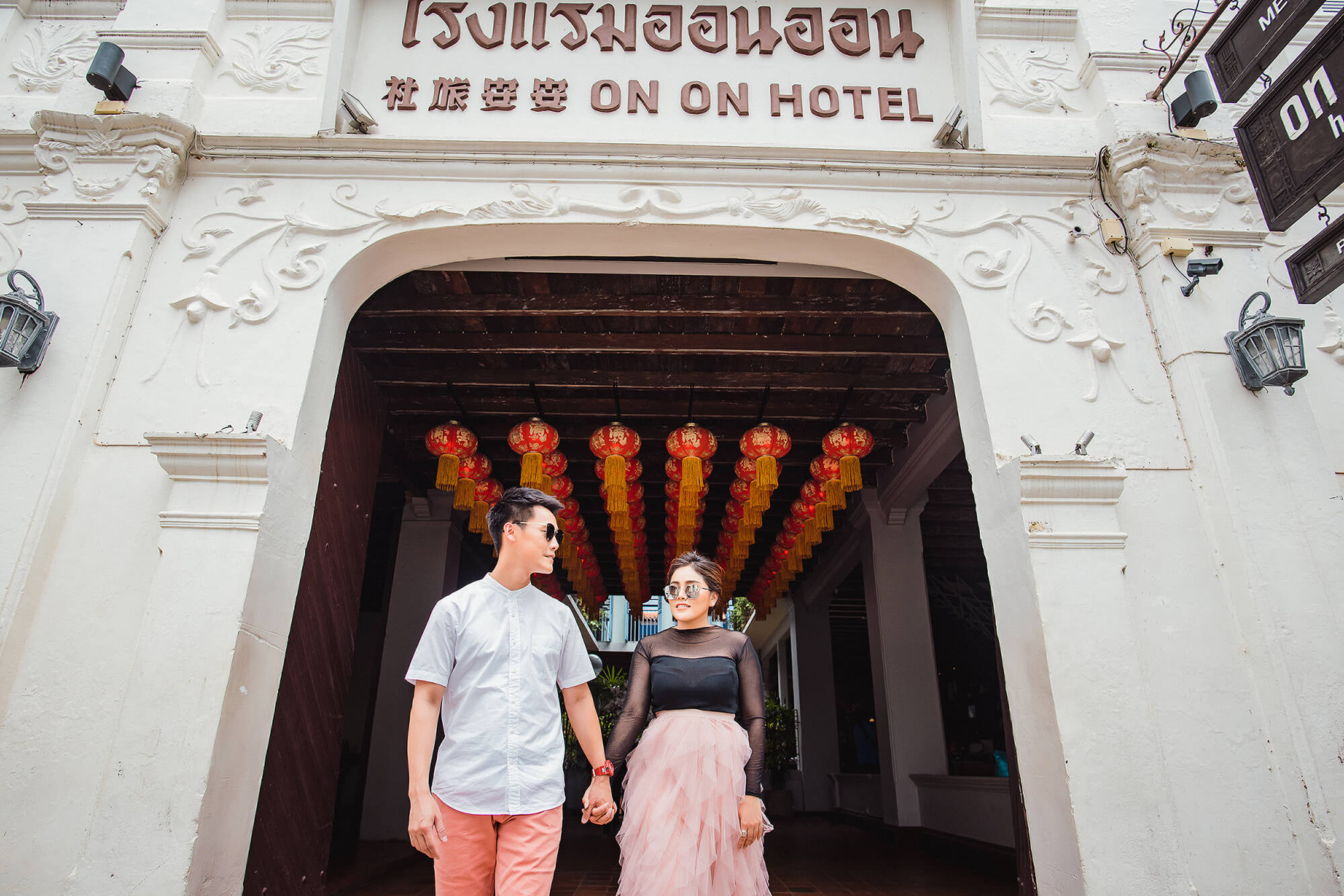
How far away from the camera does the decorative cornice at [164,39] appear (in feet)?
12.5

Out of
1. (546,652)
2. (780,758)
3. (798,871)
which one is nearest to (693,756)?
(546,652)

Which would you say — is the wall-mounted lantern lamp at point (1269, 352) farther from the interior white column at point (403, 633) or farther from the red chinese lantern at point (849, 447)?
the interior white column at point (403, 633)

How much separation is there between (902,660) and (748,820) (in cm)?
519

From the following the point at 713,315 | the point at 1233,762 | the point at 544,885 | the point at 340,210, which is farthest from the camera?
the point at 713,315

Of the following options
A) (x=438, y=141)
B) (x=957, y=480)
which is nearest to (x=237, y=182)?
(x=438, y=141)

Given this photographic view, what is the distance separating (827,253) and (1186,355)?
5.16 ft

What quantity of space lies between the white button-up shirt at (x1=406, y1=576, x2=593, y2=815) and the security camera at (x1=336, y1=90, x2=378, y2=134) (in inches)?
105

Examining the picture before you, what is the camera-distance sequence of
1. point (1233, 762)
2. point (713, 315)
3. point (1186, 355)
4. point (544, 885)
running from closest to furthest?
point (544, 885)
point (1233, 762)
point (1186, 355)
point (713, 315)

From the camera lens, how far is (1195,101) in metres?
3.56

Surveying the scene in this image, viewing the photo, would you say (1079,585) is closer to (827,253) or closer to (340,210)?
(827,253)

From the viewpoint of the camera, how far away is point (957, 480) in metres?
6.95

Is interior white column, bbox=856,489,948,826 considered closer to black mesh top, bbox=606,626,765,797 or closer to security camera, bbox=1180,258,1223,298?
security camera, bbox=1180,258,1223,298

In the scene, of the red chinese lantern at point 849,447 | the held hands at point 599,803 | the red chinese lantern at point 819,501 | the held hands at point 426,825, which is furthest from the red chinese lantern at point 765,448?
the held hands at point 426,825

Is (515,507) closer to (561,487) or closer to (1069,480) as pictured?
(1069,480)
